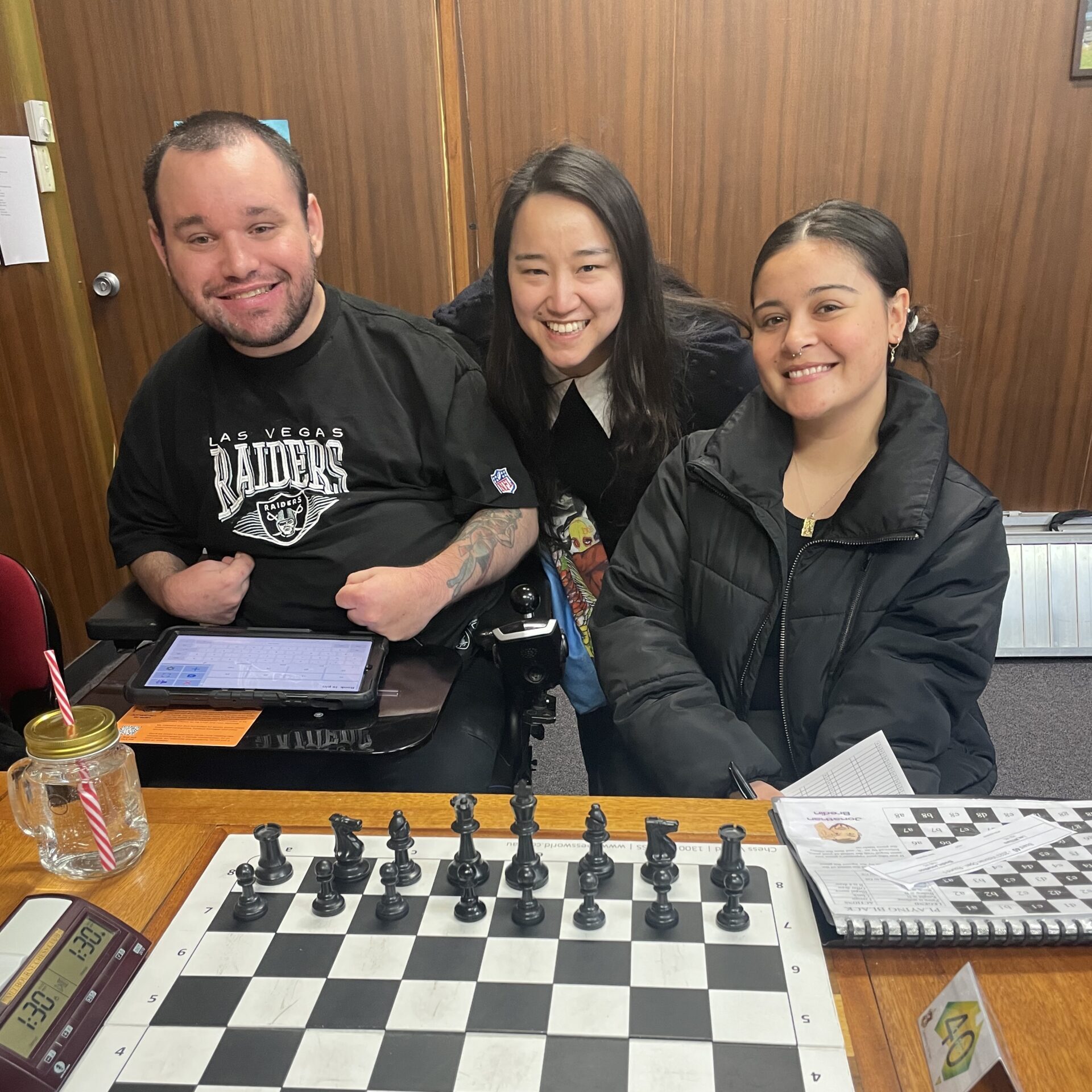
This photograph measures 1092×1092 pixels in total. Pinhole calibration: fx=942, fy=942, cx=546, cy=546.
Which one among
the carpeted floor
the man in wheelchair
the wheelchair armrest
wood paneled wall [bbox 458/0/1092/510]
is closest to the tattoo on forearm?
the man in wheelchair

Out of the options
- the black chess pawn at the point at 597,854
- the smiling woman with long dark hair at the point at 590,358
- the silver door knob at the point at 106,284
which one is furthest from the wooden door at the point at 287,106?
the black chess pawn at the point at 597,854

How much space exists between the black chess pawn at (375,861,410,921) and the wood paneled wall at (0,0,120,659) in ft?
7.47

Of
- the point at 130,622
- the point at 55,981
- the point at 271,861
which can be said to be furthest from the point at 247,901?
the point at 130,622

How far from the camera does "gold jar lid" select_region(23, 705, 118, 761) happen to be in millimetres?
881

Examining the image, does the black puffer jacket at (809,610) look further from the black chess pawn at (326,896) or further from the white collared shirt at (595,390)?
the black chess pawn at (326,896)

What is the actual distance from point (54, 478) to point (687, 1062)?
2853 mm

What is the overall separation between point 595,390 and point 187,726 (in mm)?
920

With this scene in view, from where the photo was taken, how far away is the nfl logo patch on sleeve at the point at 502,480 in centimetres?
167

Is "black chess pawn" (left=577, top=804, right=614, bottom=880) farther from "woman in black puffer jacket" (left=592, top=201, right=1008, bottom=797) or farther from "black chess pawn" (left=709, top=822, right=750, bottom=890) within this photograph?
"woman in black puffer jacket" (left=592, top=201, right=1008, bottom=797)

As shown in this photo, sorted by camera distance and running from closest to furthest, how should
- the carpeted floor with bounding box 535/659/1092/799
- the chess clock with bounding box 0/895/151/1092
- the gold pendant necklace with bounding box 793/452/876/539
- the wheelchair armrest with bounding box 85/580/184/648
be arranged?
the chess clock with bounding box 0/895/151/1092, the gold pendant necklace with bounding box 793/452/876/539, the wheelchair armrest with bounding box 85/580/184/648, the carpeted floor with bounding box 535/659/1092/799

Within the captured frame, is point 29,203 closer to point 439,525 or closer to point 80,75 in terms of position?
point 80,75

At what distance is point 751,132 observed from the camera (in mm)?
2879

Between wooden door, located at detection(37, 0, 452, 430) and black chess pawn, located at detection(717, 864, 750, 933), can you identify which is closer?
black chess pawn, located at detection(717, 864, 750, 933)

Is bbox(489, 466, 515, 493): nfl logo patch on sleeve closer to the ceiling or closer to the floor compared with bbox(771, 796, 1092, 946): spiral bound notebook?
closer to the ceiling
